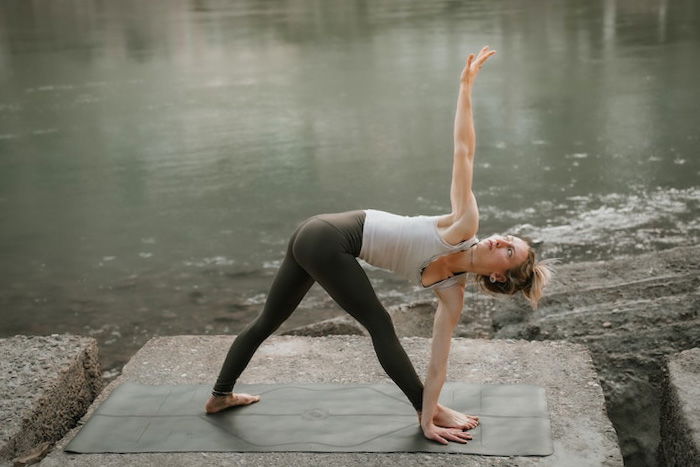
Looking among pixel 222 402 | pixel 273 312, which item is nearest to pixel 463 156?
pixel 273 312

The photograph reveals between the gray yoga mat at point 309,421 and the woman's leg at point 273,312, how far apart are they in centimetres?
26

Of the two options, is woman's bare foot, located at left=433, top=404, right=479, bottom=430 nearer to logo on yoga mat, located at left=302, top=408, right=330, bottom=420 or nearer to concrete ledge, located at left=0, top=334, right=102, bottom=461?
logo on yoga mat, located at left=302, top=408, right=330, bottom=420

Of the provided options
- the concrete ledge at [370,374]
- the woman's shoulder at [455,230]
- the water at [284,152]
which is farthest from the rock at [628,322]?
the water at [284,152]

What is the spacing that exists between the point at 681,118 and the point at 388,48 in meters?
7.76

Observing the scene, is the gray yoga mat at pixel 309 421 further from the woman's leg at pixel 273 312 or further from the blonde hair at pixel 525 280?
the blonde hair at pixel 525 280

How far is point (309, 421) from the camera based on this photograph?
4711 mm

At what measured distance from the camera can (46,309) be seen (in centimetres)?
802

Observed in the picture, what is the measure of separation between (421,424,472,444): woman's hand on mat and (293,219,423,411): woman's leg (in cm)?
23

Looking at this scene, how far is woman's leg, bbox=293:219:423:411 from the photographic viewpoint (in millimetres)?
4312

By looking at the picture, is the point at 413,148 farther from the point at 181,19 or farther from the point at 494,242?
the point at 181,19

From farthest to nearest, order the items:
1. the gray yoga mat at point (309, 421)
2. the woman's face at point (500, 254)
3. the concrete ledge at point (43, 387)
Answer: the concrete ledge at point (43, 387) → the gray yoga mat at point (309, 421) → the woman's face at point (500, 254)

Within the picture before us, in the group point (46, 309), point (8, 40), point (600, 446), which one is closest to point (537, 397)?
point (600, 446)

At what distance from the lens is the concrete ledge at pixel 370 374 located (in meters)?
4.36

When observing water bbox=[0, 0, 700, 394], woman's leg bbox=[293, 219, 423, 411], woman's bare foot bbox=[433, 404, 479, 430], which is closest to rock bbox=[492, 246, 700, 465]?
woman's bare foot bbox=[433, 404, 479, 430]
